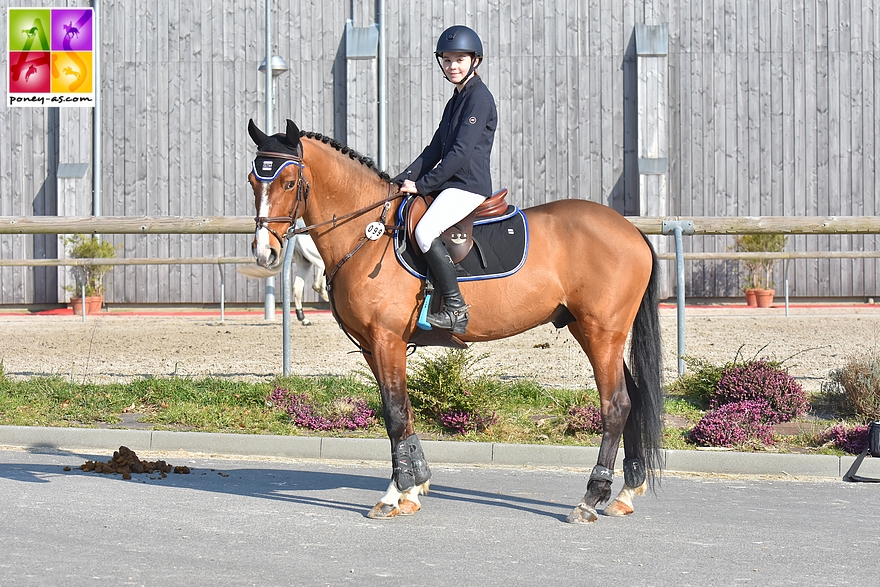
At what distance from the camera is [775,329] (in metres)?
15.2

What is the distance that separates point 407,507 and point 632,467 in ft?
4.91

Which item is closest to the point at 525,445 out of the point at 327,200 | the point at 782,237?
the point at 327,200

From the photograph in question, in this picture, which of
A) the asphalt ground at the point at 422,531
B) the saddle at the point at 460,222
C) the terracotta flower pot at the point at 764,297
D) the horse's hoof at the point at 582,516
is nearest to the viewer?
the asphalt ground at the point at 422,531

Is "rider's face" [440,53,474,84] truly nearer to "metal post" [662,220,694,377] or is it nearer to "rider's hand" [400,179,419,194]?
"rider's hand" [400,179,419,194]

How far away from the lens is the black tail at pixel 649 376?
20.9 ft

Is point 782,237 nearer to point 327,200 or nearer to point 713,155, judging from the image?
point 713,155

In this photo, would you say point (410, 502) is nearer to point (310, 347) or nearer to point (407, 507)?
point (407, 507)

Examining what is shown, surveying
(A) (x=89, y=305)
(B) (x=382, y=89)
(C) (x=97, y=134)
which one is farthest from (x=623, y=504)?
(C) (x=97, y=134)

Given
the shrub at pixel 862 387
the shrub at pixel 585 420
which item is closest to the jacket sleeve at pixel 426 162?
the shrub at pixel 585 420

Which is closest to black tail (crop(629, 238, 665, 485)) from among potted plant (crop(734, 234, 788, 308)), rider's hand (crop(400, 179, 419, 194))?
rider's hand (crop(400, 179, 419, 194))

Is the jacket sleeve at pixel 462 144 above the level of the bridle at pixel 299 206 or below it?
above

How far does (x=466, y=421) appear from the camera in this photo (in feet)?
28.3

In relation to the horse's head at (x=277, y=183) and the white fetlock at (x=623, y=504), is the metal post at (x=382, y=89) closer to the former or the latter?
the horse's head at (x=277, y=183)

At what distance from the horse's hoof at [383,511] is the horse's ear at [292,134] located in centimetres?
230
